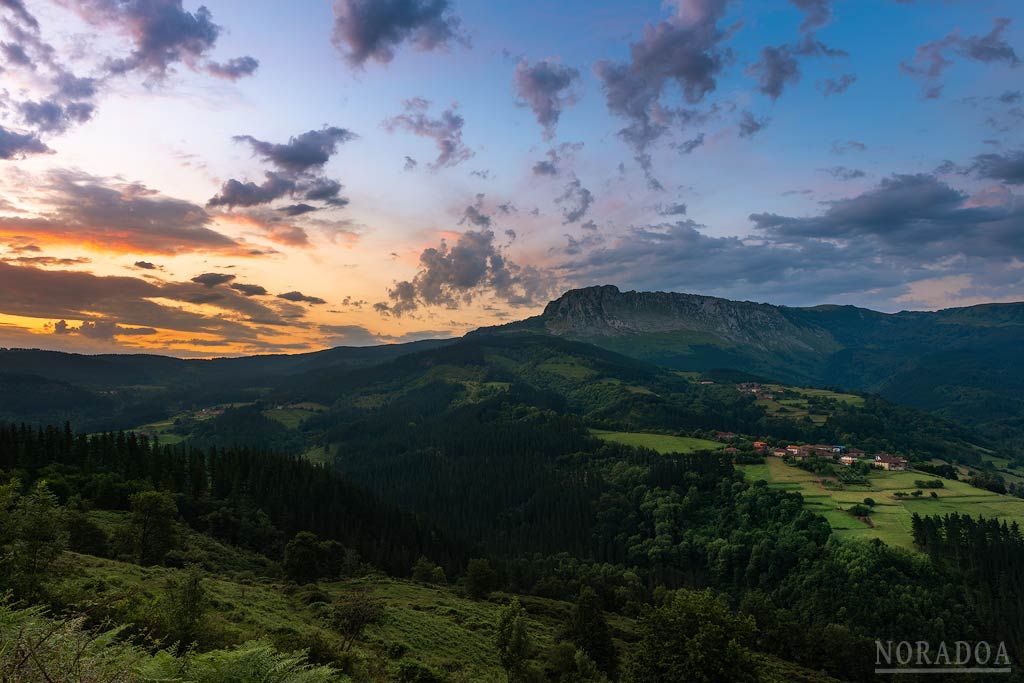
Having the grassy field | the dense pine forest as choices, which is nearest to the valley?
the dense pine forest

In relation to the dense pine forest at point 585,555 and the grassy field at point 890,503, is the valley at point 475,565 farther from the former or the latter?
the grassy field at point 890,503

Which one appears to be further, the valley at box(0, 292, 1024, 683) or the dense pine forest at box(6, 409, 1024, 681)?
the dense pine forest at box(6, 409, 1024, 681)

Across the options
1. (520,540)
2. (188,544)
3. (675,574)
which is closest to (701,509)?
(675,574)

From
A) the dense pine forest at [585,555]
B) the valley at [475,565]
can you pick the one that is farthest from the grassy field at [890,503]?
the dense pine forest at [585,555]

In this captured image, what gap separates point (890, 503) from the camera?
153 metres

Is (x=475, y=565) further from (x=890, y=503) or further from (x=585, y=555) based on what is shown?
(x=890, y=503)

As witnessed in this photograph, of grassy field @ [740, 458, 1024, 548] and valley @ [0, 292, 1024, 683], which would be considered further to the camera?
grassy field @ [740, 458, 1024, 548]

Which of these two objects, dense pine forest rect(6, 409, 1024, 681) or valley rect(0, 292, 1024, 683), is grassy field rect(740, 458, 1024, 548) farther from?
dense pine forest rect(6, 409, 1024, 681)

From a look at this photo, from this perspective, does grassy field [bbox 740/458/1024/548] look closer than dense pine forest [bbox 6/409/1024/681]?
No

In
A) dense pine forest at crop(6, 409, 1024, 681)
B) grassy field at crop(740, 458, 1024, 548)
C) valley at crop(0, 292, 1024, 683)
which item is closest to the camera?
valley at crop(0, 292, 1024, 683)

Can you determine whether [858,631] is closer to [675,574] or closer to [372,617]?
[675,574]

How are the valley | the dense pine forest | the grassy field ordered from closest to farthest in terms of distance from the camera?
the valley → the dense pine forest → the grassy field

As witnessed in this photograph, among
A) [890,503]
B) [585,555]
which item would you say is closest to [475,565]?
[585,555]

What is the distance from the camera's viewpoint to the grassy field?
13429cm
